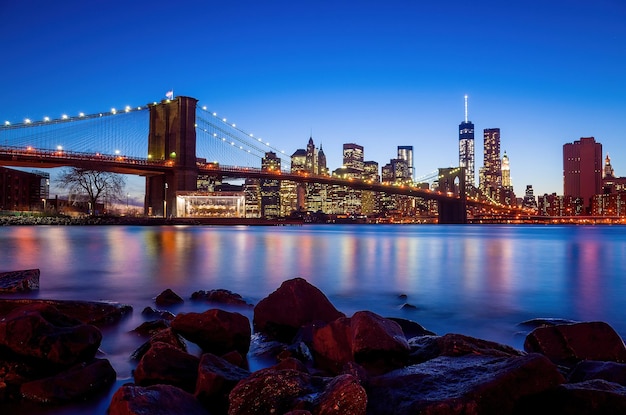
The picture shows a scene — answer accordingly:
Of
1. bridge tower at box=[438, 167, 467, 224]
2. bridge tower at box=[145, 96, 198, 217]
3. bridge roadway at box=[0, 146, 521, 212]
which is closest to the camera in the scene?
bridge roadway at box=[0, 146, 521, 212]

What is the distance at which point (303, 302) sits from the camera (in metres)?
5.66

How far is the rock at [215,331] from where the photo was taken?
467cm

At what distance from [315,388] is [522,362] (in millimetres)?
1422

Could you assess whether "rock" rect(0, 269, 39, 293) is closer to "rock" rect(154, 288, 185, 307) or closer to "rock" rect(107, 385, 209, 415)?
"rock" rect(154, 288, 185, 307)

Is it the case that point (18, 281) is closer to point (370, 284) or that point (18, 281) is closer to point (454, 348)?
point (370, 284)

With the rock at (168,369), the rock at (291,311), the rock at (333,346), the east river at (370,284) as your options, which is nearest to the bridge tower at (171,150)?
the east river at (370,284)

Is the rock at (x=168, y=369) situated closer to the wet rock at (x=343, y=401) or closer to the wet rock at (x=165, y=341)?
the wet rock at (x=165, y=341)

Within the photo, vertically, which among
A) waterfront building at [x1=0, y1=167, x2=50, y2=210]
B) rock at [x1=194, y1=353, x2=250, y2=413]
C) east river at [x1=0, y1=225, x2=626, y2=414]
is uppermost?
waterfront building at [x1=0, y1=167, x2=50, y2=210]

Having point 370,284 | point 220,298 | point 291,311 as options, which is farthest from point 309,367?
point 370,284

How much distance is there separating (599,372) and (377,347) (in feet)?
5.79

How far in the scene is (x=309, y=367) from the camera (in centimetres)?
438

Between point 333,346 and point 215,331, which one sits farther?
point 215,331

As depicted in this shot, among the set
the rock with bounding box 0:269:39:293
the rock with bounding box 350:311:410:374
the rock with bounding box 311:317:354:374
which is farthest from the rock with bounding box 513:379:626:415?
the rock with bounding box 0:269:39:293

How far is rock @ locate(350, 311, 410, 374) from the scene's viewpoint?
4.08m
